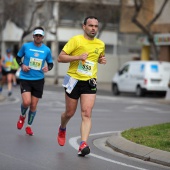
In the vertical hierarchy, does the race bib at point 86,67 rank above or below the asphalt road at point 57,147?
above

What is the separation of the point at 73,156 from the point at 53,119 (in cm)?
642

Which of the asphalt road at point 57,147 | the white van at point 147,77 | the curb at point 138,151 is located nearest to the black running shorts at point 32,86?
the asphalt road at point 57,147

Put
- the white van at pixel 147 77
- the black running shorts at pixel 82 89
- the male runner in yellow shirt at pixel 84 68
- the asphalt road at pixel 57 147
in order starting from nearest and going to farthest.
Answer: the asphalt road at pixel 57 147 → the male runner in yellow shirt at pixel 84 68 → the black running shorts at pixel 82 89 → the white van at pixel 147 77

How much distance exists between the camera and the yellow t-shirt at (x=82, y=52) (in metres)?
9.70

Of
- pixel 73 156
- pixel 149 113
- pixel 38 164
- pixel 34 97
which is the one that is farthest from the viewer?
pixel 149 113

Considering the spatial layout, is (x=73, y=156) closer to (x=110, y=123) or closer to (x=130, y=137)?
(x=130, y=137)

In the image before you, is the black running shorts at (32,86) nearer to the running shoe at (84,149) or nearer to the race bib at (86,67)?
the race bib at (86,67)

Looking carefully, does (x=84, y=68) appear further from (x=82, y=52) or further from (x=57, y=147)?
(x=57, y=147)

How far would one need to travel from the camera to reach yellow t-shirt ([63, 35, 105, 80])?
9.70 metres

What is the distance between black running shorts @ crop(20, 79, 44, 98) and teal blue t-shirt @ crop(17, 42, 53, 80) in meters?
0.08

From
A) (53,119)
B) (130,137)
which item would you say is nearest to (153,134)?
(130,137)

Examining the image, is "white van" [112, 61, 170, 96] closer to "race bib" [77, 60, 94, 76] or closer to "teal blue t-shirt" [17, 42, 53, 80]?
"teal blue t-shirt" [17, 42, 53, 80]

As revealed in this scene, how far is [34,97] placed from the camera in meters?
12.3

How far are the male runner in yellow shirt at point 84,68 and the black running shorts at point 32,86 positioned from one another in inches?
96.8
